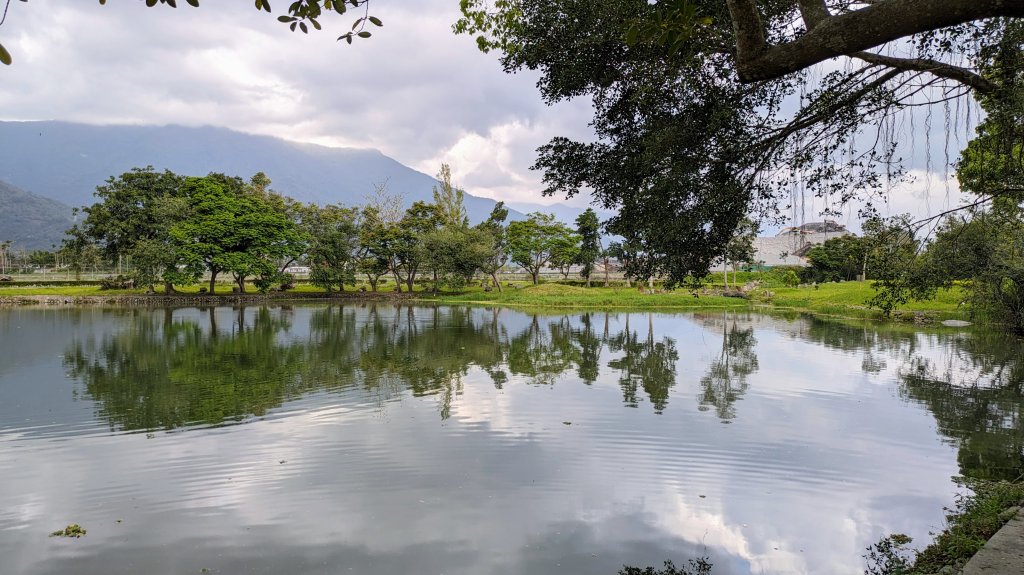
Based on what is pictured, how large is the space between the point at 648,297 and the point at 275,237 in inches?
1198

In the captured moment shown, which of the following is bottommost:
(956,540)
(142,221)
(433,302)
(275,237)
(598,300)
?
(433,302)

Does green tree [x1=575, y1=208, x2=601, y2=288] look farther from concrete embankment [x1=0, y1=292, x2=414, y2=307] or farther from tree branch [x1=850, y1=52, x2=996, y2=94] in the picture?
tree branch [x1=850, y1=52, x2=996, y2=94]

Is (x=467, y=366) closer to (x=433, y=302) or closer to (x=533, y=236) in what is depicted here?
(x=433, y=302)

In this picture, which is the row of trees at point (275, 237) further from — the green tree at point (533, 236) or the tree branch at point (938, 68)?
the tree branch at point (938, 68)

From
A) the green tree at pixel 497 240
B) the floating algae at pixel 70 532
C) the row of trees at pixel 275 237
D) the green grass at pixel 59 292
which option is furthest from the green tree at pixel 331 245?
the floating algae at pixel 70 532

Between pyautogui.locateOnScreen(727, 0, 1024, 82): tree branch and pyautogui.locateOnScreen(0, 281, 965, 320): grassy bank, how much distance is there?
35.1m

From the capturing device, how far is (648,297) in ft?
146

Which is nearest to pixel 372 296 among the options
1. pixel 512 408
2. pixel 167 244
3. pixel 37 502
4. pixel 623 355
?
pixel 167 244

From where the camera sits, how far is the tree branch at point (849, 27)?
8.43ft

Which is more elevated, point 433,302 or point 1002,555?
point 1002,555

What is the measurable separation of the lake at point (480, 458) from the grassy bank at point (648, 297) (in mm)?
21706

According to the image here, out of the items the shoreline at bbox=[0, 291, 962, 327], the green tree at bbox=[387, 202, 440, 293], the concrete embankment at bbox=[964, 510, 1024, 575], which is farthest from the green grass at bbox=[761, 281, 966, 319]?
the green tree at bbox=[387, 202, 440, 293]

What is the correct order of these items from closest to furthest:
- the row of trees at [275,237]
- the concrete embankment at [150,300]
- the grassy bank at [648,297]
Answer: the grassy bank at [648,297] < the concrete embankment at [150,300] < the row of trees at [275,237]

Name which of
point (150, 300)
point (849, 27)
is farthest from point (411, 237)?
point (849, 27)
